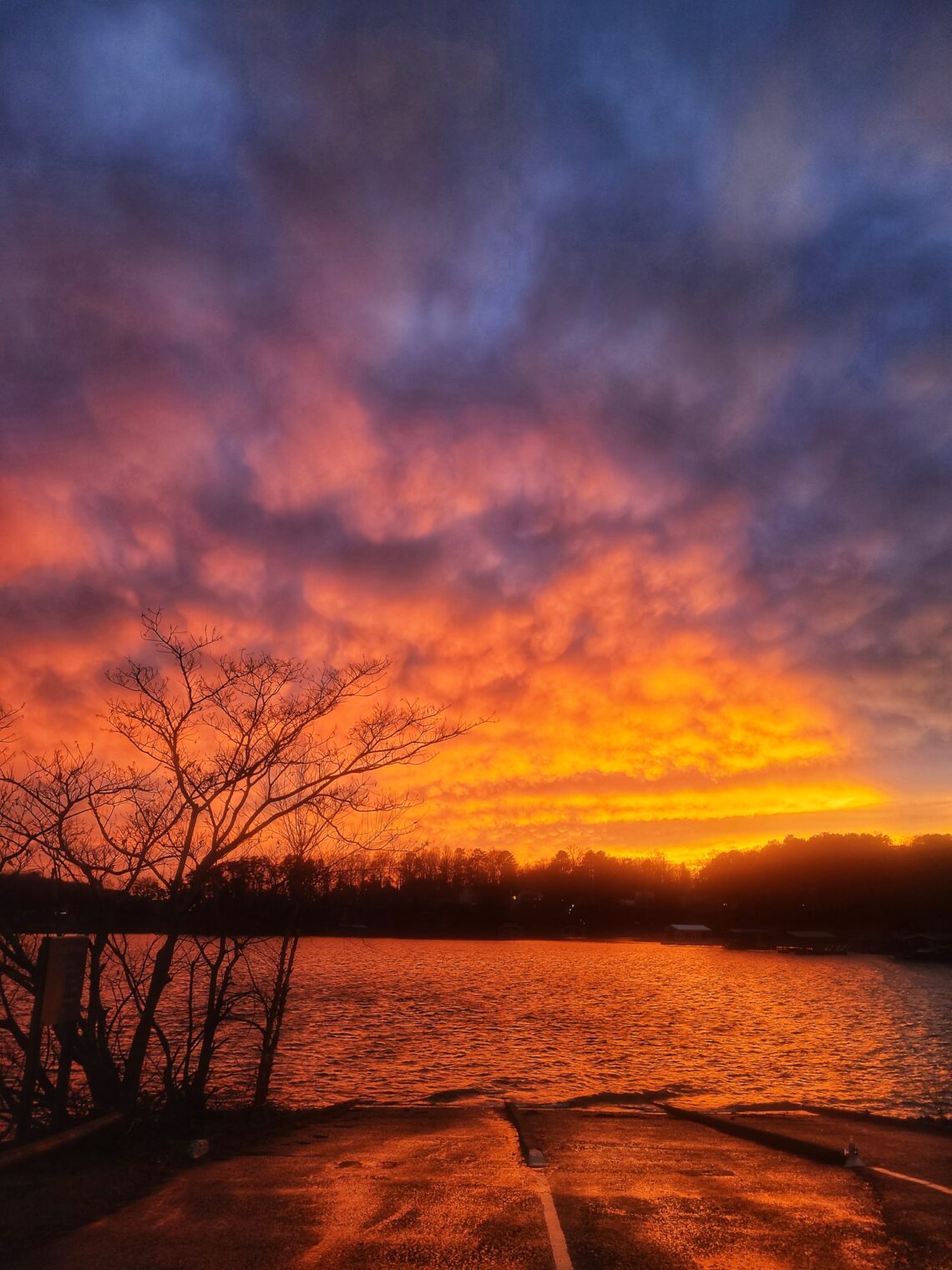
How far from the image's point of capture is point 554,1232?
8.02 metres

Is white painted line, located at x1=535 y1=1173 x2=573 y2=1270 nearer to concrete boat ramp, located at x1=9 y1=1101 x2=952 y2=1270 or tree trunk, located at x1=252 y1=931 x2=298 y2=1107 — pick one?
concrete boat ramp, located at x1=9 y1=1101 x2=952 y2=1270

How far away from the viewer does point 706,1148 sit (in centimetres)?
1387

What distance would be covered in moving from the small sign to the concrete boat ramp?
170cm

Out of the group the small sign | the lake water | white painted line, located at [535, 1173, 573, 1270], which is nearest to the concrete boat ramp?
white painted line, located at [535, 1173, 573, 1270]

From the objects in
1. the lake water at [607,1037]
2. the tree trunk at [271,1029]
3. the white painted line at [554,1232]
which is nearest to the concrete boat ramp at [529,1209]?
the white painted line at [554,1232]

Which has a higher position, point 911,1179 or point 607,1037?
point 607,1037

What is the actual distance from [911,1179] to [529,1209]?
5.09 m

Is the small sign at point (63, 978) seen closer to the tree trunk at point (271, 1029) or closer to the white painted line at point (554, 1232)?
the white painted line at point (554, 1232)

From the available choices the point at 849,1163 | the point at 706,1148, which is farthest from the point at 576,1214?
the point at 706,1148

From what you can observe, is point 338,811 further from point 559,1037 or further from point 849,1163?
point 559,1037

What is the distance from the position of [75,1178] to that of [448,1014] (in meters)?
44.3

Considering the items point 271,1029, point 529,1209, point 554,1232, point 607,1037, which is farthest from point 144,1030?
point 607,1037

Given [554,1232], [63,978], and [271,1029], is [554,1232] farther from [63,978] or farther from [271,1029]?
[271,1029]

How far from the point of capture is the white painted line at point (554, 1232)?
7.14m
